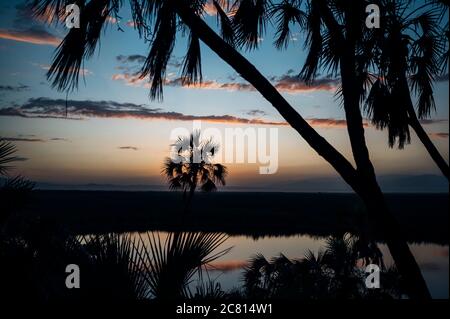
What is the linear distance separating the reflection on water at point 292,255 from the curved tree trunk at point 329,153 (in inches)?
603

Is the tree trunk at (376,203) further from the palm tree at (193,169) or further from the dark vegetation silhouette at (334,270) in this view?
the palm tree at (193,169)

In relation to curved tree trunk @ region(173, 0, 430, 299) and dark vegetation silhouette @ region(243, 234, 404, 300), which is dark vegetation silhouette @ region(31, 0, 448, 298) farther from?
dark vegetation silhouette @ region(243, 234, 404, 300)

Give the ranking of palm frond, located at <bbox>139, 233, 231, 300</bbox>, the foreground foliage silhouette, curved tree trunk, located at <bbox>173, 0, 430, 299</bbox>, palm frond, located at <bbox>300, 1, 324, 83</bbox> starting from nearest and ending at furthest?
1. the foreground foliage silhouette
2. palm frond, located at <bbox>139, 233, 231, 300</bbox>
3. curved tree trunk, located at <bbox>173, 0, 430, 299</bbox>
4. palm frond, located at <bbox>300, 1, 324, 83</bbox>

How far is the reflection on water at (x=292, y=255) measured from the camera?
19781 mm

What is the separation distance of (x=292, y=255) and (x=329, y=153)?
22.1 m

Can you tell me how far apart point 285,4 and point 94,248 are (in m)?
3.50

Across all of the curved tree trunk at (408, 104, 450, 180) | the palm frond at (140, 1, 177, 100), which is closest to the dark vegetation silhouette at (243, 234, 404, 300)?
the curved tree trunk at (408, 104, 450, 180)

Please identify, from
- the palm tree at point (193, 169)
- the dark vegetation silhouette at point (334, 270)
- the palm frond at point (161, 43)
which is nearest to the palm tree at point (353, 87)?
the palm frond at point (161, 43)

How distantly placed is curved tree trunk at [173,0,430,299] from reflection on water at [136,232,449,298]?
15325mm

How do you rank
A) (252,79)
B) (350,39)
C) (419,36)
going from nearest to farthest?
(252,79) < (350,39) < (419,36)

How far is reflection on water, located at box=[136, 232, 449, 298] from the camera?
19781 millimetres
